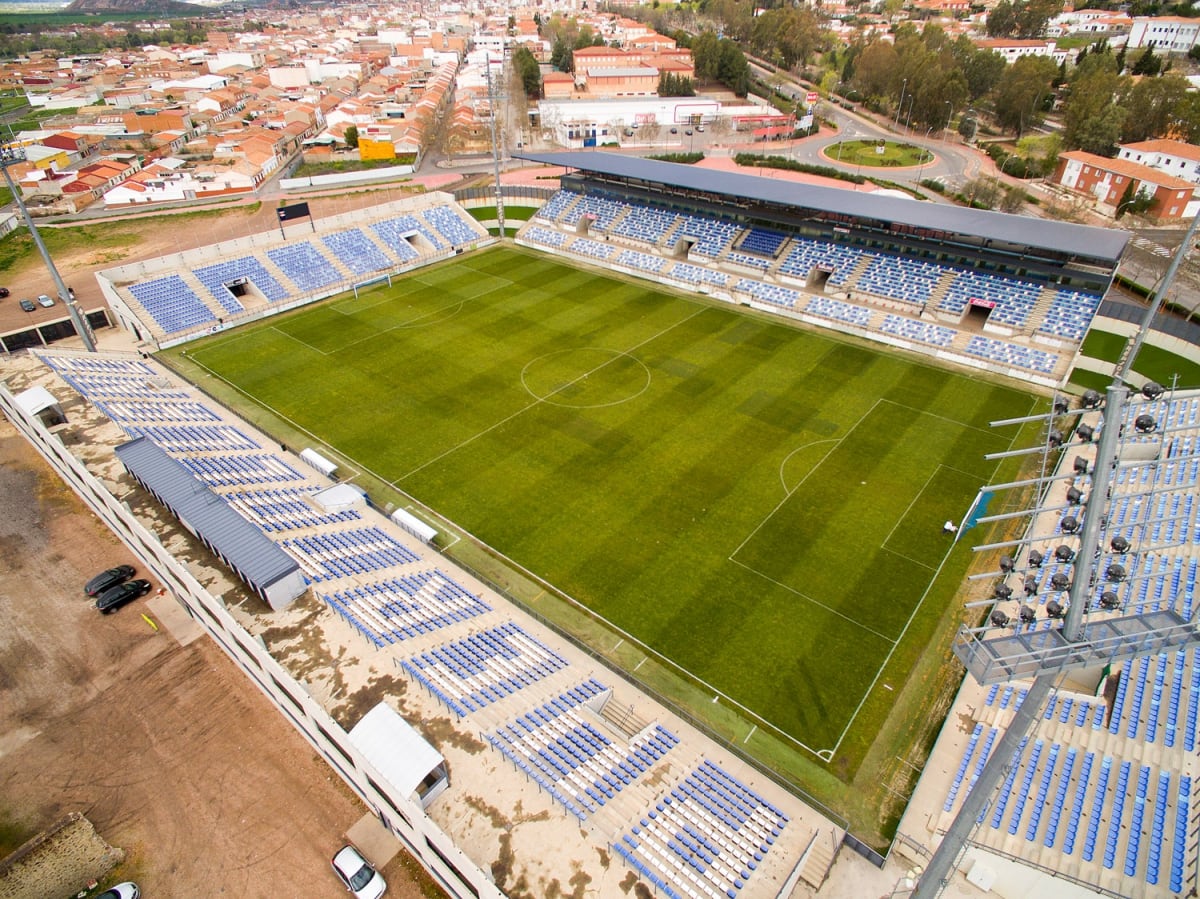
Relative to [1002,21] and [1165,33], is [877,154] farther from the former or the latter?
[1002,21]

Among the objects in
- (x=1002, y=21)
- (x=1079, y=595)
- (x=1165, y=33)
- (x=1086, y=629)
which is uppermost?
(x=1002, y=21)

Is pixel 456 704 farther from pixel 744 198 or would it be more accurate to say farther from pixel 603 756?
pixel 744 198

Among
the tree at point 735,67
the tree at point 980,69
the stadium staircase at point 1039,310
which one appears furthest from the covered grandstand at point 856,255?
the tree at point 980,69

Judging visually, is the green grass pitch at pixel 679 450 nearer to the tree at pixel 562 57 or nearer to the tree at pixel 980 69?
the tree at pixel 980 69

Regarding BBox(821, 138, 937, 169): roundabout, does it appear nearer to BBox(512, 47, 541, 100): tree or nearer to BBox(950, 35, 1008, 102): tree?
BBox(950, 35, 1008, 102): tree

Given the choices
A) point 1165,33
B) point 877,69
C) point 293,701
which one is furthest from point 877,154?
point 293,701

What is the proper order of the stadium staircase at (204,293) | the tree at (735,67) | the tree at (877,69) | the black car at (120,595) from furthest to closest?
the tree at (735,67) < the tree at (877,69) < the stadium staircase at (204,293) < the black car at (120,595)
